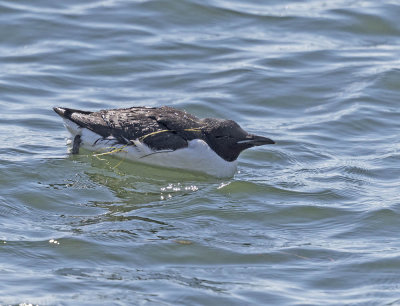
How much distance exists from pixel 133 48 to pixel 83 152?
4.64 m

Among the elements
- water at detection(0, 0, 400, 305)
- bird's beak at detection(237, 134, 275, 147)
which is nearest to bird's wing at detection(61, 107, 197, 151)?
water at detection(0, 0, 400, 305)

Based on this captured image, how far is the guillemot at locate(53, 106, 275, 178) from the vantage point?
9.06 m

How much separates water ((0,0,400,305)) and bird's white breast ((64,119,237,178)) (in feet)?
0.51

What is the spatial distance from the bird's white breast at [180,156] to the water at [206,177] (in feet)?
0.51

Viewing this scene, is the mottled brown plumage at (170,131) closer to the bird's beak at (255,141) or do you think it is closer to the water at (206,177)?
the bird's beak at (255,141)

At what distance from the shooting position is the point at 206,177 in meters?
9.31

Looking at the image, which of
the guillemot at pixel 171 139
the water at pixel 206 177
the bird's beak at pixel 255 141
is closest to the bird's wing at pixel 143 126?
the guillemot at pixel 171 139

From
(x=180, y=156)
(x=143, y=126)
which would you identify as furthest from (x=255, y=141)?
(x=143, y=126)

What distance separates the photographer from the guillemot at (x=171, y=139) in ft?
29.7

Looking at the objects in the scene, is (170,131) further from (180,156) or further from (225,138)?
(225,138)

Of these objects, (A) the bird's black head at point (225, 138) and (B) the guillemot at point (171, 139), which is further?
(A) the bird's black head at point (225, 138)

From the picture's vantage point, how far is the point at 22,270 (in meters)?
6.79

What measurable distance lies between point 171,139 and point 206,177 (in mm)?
641

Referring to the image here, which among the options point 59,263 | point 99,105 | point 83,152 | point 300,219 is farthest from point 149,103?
point 59,263
